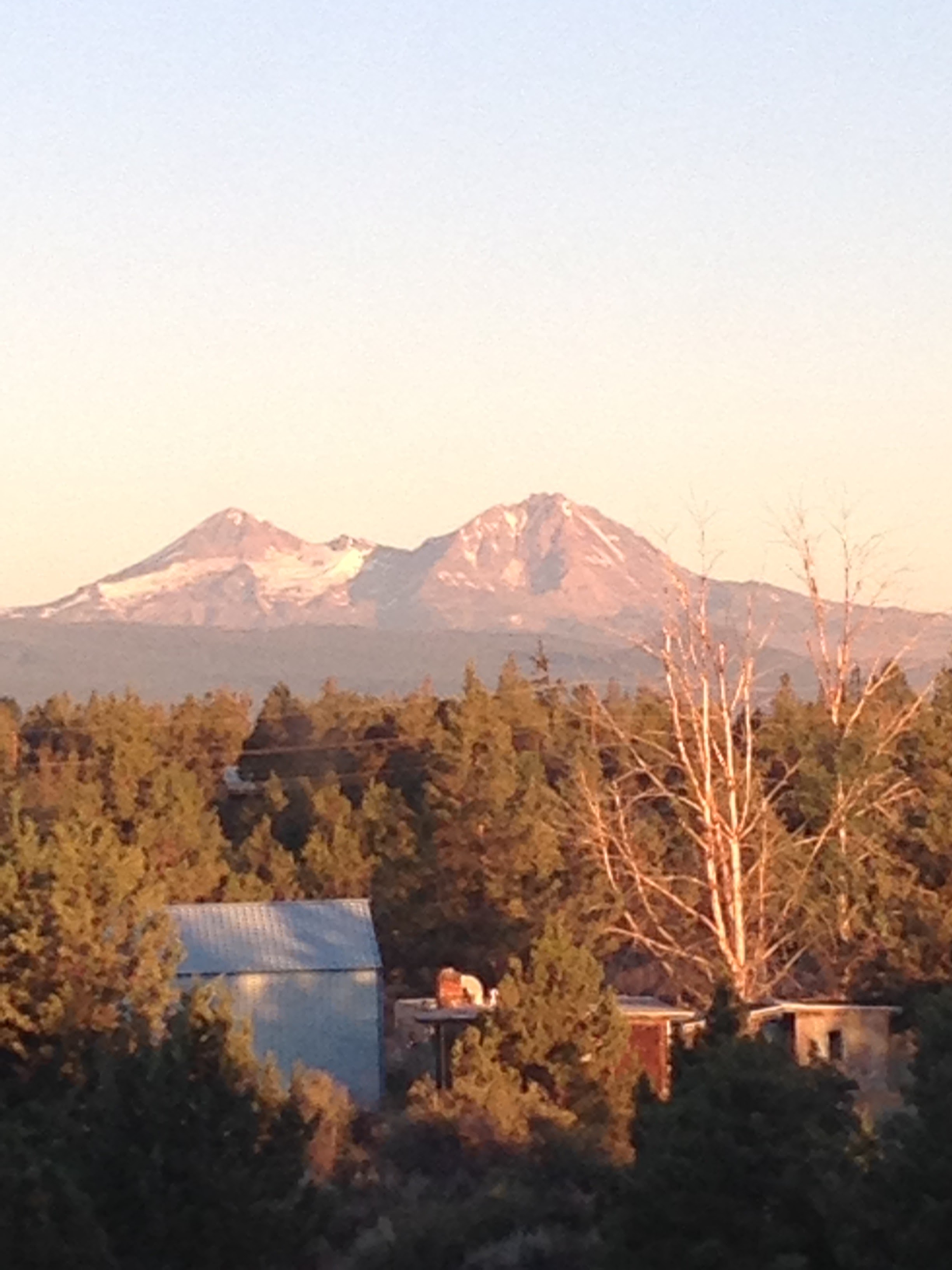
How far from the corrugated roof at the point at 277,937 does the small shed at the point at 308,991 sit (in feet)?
0.05

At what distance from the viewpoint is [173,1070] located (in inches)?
731

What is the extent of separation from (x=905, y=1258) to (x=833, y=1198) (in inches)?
24.3

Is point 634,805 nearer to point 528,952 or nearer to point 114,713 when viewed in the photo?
point 528,952

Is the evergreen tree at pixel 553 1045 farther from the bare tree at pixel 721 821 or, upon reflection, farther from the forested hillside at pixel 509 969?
the bare tree at pixel 721 821

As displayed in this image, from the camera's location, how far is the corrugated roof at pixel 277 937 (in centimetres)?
3428

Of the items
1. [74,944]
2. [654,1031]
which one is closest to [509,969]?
[654,1031]

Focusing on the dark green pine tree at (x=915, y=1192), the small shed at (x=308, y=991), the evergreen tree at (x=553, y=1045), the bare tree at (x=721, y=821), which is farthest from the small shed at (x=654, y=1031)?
the dark green pine tree at (x=915, y=1192)

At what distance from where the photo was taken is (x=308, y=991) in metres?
34.5

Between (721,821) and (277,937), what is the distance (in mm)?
8244

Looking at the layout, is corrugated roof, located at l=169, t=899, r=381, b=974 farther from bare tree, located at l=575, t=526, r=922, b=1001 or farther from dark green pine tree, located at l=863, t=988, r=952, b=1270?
dark green pine tree, located at l=863, t=988, r=952, b=1270

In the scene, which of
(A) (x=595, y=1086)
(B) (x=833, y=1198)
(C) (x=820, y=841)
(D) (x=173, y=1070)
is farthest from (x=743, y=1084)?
(C) (x=820, y=841)

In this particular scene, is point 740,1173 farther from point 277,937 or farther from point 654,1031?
point 277,937

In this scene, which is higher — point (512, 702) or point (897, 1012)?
point (512, 702)

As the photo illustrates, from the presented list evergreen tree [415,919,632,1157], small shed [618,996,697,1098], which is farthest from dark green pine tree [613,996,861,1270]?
small shed [618,996,697,1098]
